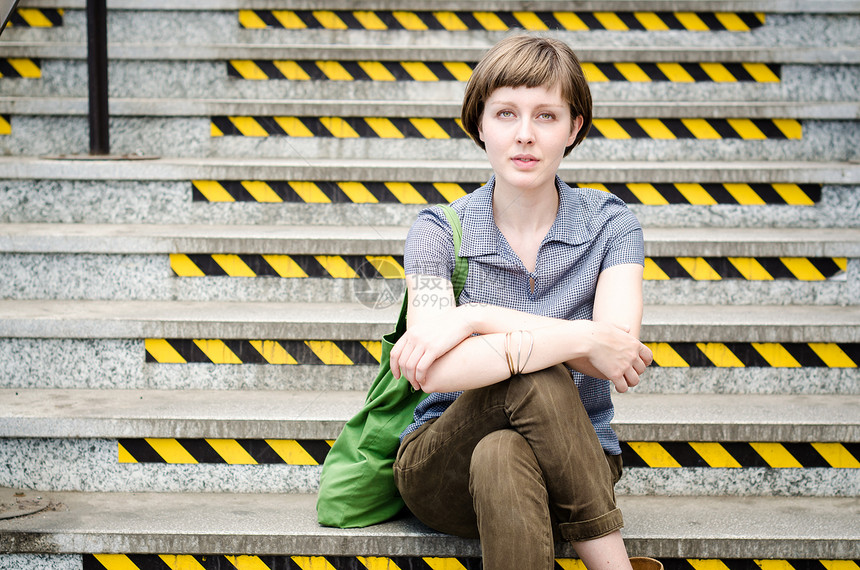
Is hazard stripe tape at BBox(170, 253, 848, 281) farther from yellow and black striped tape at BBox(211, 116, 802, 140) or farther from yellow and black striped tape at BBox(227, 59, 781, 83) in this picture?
yellow and black striped tape at BBox(227, 59, 781, 83)

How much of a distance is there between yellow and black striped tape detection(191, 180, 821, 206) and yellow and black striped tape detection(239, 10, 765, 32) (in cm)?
91

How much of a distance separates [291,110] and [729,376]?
164cm

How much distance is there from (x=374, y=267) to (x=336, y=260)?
109mm

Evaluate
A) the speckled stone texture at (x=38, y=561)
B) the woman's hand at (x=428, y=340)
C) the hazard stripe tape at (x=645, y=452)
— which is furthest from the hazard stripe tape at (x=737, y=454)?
the speckled stone texture at (x=38, y=561)

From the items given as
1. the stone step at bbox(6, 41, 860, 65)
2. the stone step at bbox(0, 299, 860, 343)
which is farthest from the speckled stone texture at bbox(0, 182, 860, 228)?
the stone step at bbox(6, 41, 860, 65)

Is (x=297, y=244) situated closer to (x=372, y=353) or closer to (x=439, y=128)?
(x=372, y=353)

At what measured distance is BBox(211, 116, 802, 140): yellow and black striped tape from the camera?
9.64 ft

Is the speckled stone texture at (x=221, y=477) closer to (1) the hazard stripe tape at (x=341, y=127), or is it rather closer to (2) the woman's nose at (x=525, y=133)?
(2) the woman's nose at (x=525, y=133)

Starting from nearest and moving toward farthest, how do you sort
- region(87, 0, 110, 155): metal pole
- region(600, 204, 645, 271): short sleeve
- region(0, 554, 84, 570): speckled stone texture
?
region(600, 204, 645, 271): short sleeve < region(0, 554, 84, 570): speckled stone texture < region(87, 0, 110, 155): metal pole

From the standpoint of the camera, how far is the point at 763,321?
2.26 meters

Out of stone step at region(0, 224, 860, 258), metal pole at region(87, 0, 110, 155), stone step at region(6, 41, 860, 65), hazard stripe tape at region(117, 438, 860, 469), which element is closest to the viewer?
hazard stripe tape at region(117, 438, 860, 469)

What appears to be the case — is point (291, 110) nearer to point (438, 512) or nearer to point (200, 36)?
point (200, 36)

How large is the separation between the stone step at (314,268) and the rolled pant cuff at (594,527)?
1100 mm

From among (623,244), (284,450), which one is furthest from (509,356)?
(284,450)
